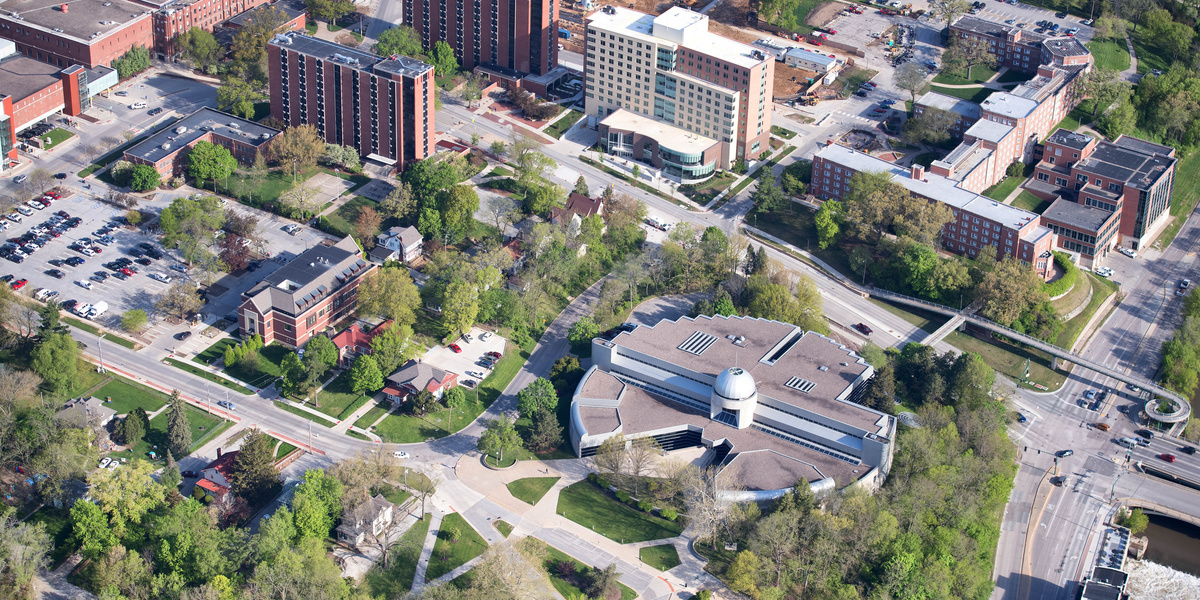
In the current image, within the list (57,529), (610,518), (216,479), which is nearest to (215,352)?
(216,479)

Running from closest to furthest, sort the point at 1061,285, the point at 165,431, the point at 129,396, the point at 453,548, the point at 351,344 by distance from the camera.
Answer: the point at 453,548, the point at 165,431, the point at 129,396, the point at 351,344, the point at 1061,285

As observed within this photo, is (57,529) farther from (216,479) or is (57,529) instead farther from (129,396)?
(129,396)

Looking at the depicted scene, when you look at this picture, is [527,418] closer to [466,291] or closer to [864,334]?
[466,291]

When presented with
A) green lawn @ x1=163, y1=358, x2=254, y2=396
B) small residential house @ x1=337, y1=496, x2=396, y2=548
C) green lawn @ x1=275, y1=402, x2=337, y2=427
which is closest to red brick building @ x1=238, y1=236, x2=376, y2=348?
green lawn @ x1=163, y1=358, x2=254, y2=396

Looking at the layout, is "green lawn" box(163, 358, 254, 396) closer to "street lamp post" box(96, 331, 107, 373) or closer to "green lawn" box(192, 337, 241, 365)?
"green lawn" box(192, 337, 241, 365)

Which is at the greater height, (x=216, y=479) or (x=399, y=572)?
(x=216, y=479)

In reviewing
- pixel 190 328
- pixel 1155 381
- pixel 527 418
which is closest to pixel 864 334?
pixel 1155 381
